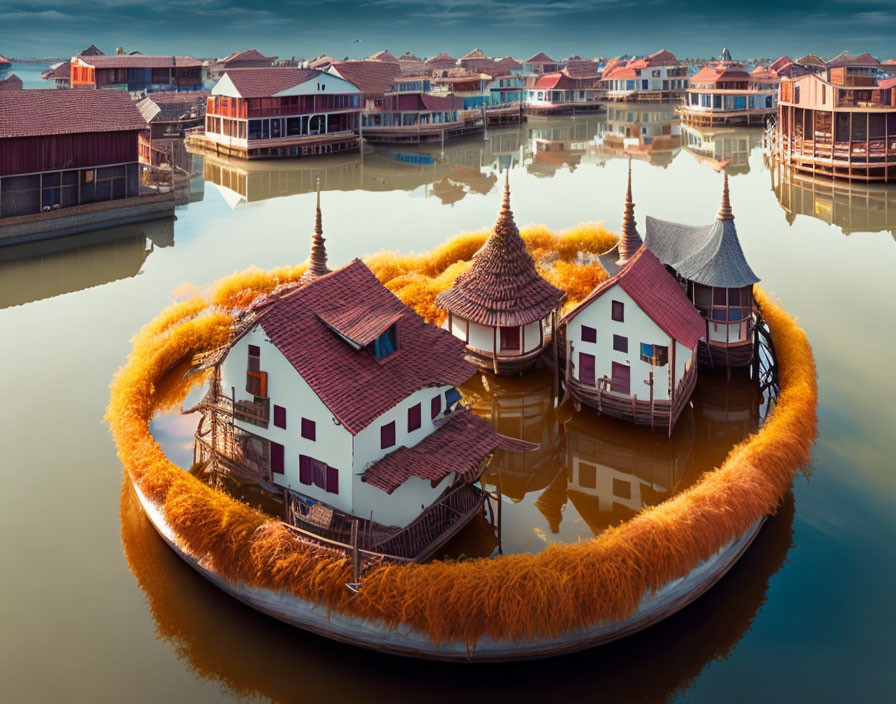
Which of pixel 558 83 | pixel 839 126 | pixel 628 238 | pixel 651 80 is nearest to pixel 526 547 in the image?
pixel 628 238

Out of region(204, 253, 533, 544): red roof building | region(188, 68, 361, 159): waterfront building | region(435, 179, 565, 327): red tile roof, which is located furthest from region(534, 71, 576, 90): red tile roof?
region(204, 253, 533, 544): red roof building

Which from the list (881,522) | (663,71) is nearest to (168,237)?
(881,522)

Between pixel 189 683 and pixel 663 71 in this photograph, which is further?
pixel 663 71

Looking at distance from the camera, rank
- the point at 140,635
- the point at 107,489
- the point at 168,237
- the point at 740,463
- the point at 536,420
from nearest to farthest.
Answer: the point at 140,635, the point at 740,463, the point at 107,489, the point at 536,420, the point at 168,237

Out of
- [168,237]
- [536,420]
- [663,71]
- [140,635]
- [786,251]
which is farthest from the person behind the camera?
[663,71]

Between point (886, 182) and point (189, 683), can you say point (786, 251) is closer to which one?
point (886, 182)

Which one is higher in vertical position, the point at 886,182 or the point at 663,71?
the point at 663,71

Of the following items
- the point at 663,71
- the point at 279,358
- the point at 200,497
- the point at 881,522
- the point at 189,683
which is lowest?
the point at 189,683

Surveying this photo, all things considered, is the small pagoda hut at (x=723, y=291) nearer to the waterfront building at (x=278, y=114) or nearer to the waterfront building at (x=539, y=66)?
the waterfront building at (x=278, y=114)
